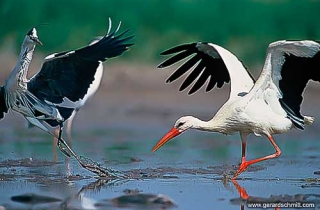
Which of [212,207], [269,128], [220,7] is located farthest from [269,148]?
[220,7]

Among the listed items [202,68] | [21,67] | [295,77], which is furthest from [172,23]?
[295,77]

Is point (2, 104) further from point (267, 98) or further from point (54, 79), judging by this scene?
point (267, 98)

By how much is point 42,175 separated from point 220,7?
9.65m

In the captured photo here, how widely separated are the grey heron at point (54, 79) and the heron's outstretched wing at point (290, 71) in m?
1.63

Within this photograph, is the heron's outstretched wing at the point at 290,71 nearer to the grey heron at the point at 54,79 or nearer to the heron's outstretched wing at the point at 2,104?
the grey heron at the point at 54,79

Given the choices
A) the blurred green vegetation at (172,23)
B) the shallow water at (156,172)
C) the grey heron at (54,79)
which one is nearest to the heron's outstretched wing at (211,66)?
the grey heron at (54,79)

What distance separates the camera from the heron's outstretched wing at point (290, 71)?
34.1ft

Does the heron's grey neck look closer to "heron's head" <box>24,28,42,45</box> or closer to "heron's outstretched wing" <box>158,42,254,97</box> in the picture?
"heron's head" <box>24,28,42,45</box>

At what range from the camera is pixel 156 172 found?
37.7 feet

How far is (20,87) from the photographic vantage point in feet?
37.5

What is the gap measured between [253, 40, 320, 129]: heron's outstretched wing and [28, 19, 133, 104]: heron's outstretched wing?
1614 millimetres

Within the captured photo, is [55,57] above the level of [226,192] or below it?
above

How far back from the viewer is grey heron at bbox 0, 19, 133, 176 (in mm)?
11281

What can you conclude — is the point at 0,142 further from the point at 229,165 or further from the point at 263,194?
the point at 263,194
